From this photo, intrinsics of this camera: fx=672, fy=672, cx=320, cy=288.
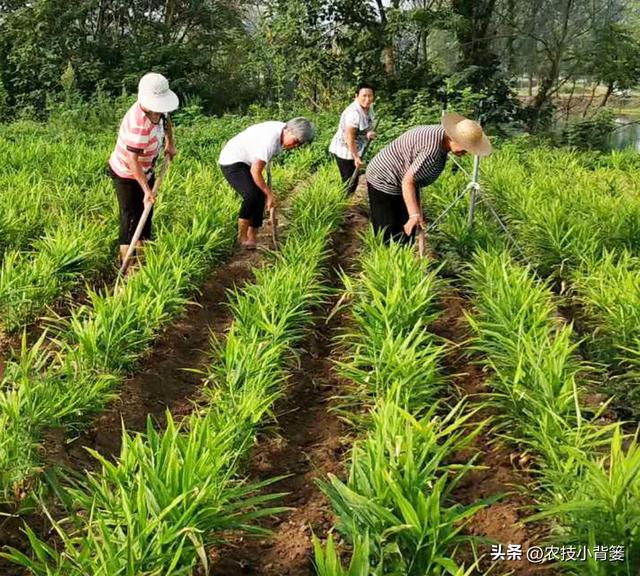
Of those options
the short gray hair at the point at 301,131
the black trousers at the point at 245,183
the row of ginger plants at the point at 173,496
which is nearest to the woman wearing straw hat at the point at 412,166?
the short gray hair at the point at 301,131

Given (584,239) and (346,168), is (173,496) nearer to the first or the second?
(584,239)

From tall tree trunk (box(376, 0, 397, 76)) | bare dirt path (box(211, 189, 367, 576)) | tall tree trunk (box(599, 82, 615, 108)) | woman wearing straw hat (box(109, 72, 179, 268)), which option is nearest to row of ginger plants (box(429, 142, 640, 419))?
bare dirt path (box(211, 189, 367, 576))

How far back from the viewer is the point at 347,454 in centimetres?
268

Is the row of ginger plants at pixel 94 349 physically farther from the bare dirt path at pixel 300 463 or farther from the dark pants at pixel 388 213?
the dark pants at pixel 388 213

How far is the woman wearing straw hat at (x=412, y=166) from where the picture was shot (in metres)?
3.66

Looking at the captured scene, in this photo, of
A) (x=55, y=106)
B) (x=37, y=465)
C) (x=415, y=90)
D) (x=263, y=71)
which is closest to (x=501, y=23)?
(x=415, y=90)

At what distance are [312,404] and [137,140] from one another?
78.1 inches

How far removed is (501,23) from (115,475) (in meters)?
15.9

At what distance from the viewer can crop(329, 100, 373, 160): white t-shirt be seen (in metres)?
5.95

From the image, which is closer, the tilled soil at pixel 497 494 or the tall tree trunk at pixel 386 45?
the tilled soil at pixel 497 494

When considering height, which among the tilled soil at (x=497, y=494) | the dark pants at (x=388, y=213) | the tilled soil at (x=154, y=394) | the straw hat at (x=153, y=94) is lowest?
the tilled soil at (x=497, y=494)

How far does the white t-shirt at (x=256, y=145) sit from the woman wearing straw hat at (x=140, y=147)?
55 cm

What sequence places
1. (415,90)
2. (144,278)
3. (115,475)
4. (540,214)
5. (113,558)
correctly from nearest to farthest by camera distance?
(113,558) → (115,475) → (144,278) → (540,214) → (415,90)

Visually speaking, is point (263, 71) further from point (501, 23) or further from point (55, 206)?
point (55, 206)
